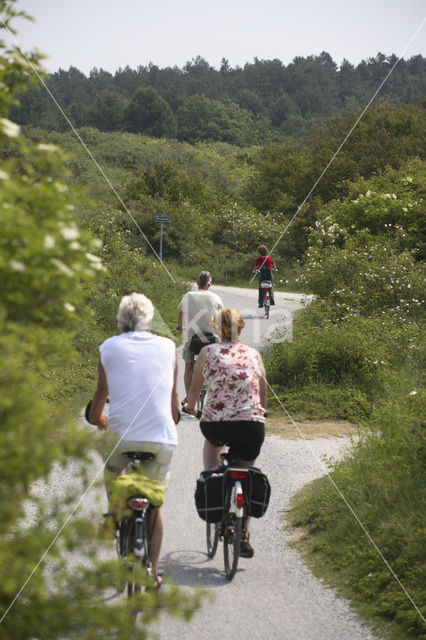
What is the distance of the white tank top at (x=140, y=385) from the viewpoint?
4.46 m

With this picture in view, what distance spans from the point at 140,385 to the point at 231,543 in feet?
5.41

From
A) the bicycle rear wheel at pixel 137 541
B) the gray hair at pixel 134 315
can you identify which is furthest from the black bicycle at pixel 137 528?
the gray hair at pixel 134 315

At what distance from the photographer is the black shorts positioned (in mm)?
5492

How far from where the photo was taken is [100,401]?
15.8 ft

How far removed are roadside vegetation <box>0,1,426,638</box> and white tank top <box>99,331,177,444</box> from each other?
41 centimetres

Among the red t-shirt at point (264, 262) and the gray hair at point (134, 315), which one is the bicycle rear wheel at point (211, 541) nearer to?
the gray hair at point (134, 315)

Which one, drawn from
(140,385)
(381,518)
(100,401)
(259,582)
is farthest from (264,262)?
(140,385)

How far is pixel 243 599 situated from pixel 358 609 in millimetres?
746

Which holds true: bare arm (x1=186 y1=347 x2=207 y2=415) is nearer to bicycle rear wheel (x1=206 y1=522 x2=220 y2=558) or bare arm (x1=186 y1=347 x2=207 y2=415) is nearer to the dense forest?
bicycle rear wheel (x1=206 y1=522 x2=220 y2=558)

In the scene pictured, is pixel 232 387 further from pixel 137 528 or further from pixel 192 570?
pixel 137 528

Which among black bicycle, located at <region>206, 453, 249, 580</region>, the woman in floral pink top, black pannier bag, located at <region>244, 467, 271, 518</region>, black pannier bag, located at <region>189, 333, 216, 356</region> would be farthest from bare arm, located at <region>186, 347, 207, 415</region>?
black pannier bag, located at <region>189, 333, 216, 356</region>

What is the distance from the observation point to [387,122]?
41969 mm

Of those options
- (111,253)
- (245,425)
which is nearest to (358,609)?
(245,425)

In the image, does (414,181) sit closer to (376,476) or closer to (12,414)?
(376,476)
